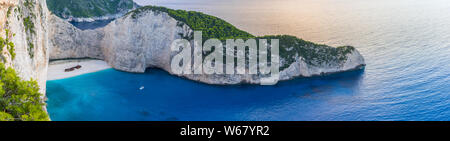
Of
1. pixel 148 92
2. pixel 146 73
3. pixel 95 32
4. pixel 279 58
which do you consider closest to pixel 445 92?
pixel 279 58

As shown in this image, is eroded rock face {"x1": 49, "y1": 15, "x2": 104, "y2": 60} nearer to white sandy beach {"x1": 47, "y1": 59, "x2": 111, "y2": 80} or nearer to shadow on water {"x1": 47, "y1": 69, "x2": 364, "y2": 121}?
white sandy beach {"x1": 47, "y1": 59, "x2": 111, "y2": 80}

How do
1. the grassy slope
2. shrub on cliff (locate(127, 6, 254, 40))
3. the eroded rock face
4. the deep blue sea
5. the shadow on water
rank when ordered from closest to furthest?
the deep blue sea
the shadow on water
the grassy slope
shrub on cliff (locate(127, 6, 254, 40))
the eroded rock face

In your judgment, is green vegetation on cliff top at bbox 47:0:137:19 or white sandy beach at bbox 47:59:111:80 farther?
green vegetation on cliff top at bbox 47:0:137:19

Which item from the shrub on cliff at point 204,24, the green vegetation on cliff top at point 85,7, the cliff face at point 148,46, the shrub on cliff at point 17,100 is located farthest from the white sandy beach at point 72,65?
the green vegetation on cliff top at point 85,7

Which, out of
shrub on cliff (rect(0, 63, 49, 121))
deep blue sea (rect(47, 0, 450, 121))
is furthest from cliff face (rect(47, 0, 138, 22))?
shrub on cliff (rect(0, 63, 49, 121))

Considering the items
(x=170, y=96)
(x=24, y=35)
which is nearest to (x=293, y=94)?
(x=170, y=96)

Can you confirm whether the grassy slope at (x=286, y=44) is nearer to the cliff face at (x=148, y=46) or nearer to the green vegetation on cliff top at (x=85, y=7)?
the cliff face at (x=148, y=46)

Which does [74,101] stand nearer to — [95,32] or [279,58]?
[95,32]
